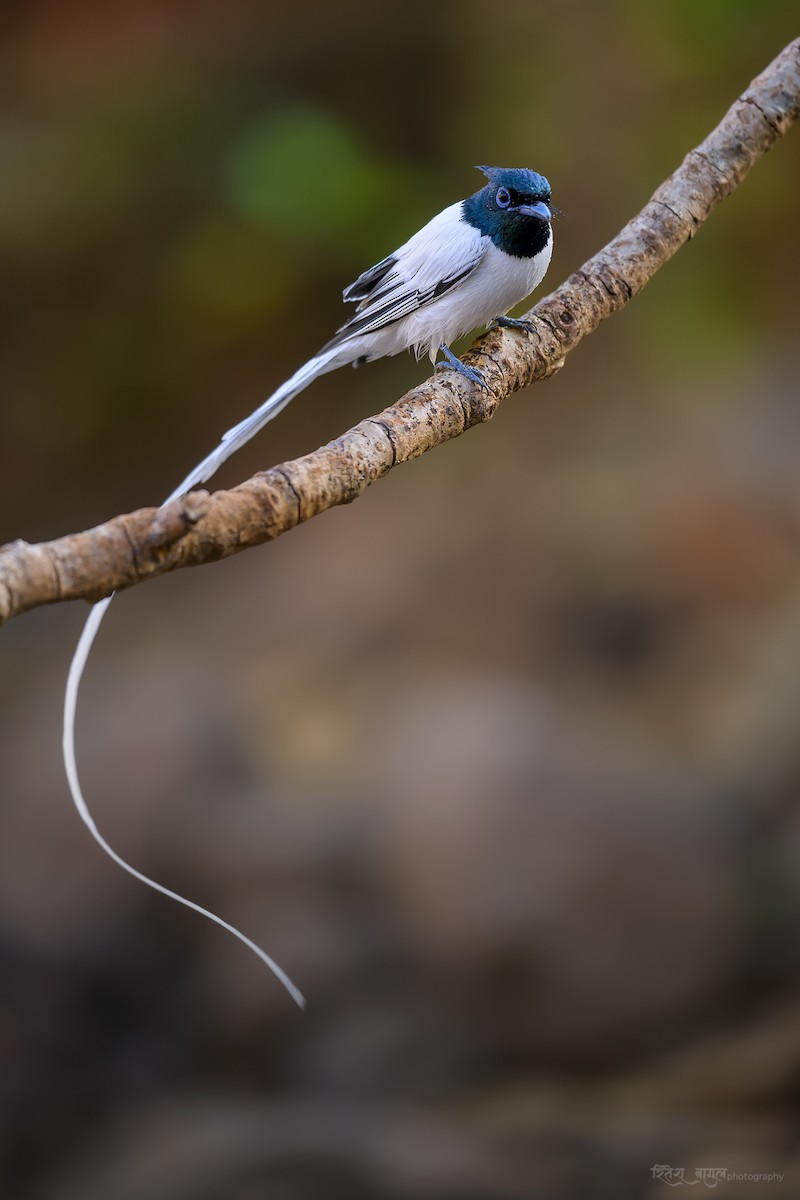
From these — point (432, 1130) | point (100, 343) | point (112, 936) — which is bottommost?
point (432, 1130)

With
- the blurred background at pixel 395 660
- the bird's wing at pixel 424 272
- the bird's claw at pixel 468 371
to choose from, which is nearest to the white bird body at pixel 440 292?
the bird's wing at pixel 424 272

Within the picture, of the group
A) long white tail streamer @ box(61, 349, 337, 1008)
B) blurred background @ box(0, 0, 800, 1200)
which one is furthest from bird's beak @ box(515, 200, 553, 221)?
blurred background @ box(0, 0, 800, 1200)

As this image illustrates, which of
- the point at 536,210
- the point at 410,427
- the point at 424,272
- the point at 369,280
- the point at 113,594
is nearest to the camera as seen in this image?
the point at 113,594

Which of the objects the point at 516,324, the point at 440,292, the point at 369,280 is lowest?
the point at 516,324

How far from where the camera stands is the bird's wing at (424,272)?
1926mm

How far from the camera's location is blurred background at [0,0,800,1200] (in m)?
4.11

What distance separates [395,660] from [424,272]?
320 cm

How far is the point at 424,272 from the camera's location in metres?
1.94

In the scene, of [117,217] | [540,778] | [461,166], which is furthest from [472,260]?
[117,217]

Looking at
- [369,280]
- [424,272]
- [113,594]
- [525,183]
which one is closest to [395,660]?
[369,280]

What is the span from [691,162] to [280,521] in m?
1.15

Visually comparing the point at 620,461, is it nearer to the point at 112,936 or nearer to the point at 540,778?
the point at 540,778

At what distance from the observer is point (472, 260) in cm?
192

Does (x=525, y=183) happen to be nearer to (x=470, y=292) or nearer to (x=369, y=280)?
(x=470, y=292)
